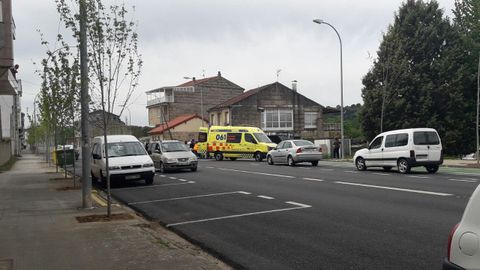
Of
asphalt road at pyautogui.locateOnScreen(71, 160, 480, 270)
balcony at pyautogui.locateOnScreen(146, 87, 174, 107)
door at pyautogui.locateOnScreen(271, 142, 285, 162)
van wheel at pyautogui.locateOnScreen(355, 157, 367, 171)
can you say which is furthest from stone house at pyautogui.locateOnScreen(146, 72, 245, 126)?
asphalt road at pyautogui.locateOnScreen(71, 160, 480, 270)

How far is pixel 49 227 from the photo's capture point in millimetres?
9047

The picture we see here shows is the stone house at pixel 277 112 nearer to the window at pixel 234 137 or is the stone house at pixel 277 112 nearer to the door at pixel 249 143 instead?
the window at pixel 234 137

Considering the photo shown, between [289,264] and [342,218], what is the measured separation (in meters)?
3.21

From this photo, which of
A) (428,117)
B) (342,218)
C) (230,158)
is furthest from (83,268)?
(428,117)

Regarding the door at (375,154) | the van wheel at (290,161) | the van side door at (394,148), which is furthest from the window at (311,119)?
the van side door at (394,148)

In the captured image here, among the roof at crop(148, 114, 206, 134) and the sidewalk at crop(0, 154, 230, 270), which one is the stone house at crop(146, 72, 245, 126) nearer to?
the roof at crop(148, 114, 206, 134)

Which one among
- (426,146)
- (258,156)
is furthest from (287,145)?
(426,146)

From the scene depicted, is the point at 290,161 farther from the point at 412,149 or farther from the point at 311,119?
the point at 311,119

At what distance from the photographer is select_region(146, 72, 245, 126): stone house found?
247 ft

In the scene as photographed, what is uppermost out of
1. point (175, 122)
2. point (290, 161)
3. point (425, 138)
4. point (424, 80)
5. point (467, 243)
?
point (424, 80)

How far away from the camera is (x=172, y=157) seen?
2288cm

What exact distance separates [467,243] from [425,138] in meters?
17.7

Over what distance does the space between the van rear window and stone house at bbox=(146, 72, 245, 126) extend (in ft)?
185

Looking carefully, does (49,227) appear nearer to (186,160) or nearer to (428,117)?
(186,160)
